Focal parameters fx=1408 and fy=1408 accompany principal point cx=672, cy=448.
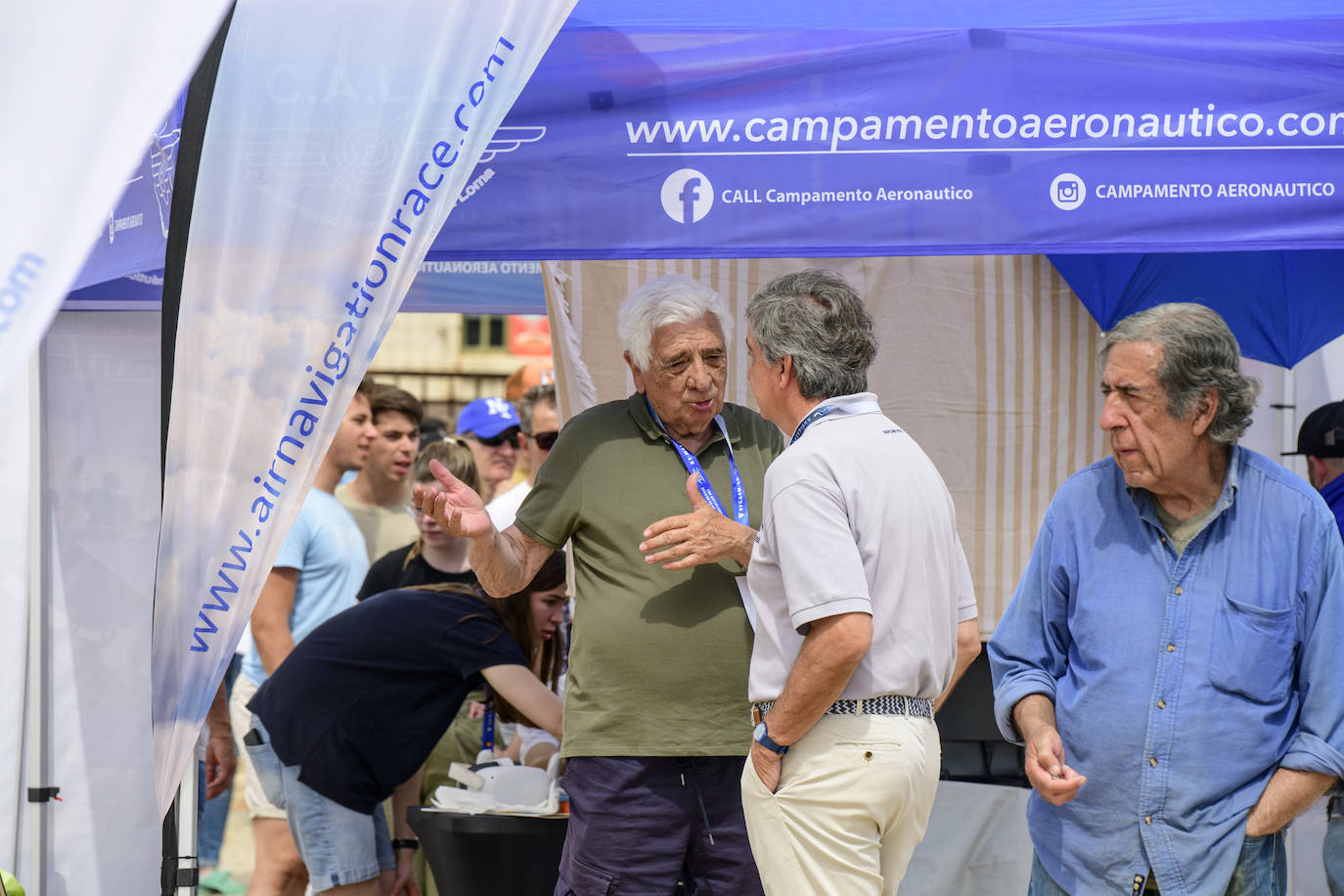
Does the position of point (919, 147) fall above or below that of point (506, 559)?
above

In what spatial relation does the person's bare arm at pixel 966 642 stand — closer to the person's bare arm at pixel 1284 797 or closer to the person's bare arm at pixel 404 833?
the person's bare arm at pixel 1284 797

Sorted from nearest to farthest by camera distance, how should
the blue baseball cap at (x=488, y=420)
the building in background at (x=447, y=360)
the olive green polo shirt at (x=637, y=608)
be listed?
the olive green polo shirt at (x=637, y=608) < the blue baseball cap at (x=488, y=420) < the building in background at (x=447, y=360)

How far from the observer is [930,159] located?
2.83 metres

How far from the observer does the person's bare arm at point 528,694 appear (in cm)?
348

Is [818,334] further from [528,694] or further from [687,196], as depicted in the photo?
[528,694]

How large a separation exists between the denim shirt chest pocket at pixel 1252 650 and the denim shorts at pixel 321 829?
2302 millimetres

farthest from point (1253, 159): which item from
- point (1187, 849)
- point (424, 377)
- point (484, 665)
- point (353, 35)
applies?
point (424, 377)

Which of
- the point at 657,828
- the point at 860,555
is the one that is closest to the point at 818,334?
the point at 860,555

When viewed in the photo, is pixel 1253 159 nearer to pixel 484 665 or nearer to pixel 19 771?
pixel 484 665

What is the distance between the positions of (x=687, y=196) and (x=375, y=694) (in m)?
1.64

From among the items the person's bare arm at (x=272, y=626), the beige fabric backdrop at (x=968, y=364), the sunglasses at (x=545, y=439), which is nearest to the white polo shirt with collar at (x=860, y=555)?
the beige fabric backdrop at (x=968, y=364)

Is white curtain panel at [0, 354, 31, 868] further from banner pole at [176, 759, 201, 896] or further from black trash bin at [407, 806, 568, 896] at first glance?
black trash bin at [407, 806, 568, 896]

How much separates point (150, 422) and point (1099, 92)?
7.45 ft

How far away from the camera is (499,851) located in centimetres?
339
